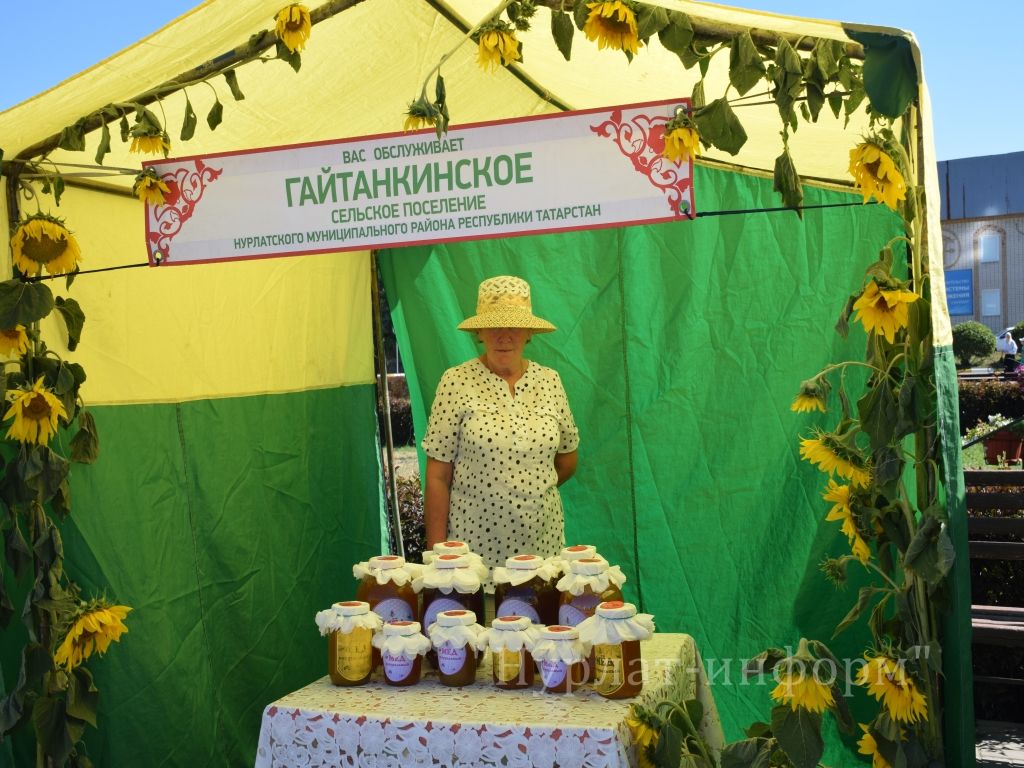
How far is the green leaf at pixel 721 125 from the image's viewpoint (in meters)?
2.18

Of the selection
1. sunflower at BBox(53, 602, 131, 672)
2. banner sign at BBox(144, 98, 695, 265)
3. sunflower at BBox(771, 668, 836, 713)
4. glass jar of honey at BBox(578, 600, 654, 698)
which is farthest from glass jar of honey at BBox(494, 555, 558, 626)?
sunflower at BBox(53, 602, 131, 672)

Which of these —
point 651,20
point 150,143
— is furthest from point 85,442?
point 651,20

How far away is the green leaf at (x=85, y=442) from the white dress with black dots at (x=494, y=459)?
0.92 metres

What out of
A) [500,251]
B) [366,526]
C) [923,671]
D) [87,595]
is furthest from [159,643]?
[923,671]

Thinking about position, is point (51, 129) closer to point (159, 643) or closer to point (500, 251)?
point (159, 643)

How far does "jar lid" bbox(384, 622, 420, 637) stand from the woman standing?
934mm

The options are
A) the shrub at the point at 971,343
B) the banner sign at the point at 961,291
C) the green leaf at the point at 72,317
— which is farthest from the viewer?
the banner sign at the point at 961,291

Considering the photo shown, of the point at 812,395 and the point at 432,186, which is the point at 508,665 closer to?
the point at 812,395

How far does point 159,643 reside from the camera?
328 centimetres

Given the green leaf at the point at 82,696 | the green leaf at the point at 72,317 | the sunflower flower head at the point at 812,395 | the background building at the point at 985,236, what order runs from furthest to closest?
the background building at the point at 985,236
the green leaf at the point at 72,317
the green leaf at the point at 82,696
the sunflower flower head at the point at 812,395

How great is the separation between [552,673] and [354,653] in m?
0.42

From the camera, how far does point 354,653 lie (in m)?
2.19

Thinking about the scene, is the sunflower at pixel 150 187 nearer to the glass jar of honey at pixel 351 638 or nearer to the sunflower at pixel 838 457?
the glass jar of honey at pixel 351 638

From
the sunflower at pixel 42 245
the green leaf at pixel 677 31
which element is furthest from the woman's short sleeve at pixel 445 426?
the green leaf at pixel 677 31
